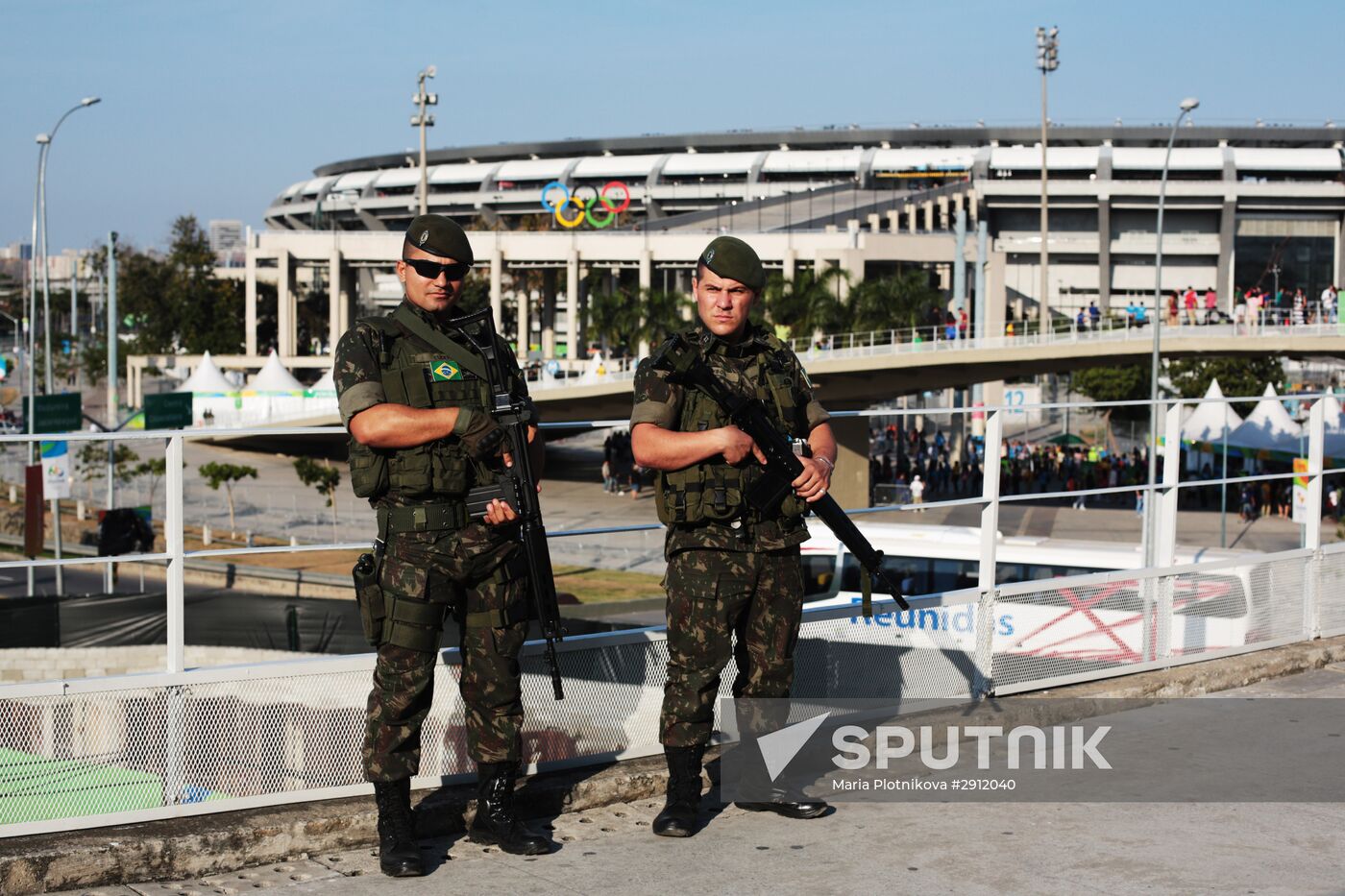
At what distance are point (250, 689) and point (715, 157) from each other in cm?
11675

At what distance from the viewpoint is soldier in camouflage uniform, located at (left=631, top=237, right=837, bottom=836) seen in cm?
448

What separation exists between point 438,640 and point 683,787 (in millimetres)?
939

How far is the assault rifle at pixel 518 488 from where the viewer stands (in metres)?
4.19

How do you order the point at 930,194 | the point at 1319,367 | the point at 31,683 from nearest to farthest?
the point at 31,683 → the point at 1319,367 → the point at 930,194

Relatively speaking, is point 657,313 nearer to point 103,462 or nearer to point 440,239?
point 103,462

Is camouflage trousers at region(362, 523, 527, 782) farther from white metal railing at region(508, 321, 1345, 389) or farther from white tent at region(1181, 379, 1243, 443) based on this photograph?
white metal railing at region(508, 321, 1345, 389)

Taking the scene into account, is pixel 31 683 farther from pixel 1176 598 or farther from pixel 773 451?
pixel 1176 598

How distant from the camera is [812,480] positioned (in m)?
4.43

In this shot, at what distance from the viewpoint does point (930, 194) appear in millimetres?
91875

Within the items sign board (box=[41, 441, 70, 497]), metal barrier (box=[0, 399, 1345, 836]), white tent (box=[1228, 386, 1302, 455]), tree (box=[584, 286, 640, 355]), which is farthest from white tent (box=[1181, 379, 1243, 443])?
metal barrier (box=[0, 399, 1345, 836])

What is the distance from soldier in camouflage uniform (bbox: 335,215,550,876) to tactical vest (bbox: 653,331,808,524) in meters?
0.54

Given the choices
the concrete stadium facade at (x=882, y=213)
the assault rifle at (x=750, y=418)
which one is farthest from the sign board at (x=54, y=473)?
the concrete stadium facade at (x=882, y=213)

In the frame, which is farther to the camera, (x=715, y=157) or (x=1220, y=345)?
(x=715, y=157)

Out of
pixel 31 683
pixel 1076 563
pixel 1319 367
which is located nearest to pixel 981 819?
pixel 31 683
